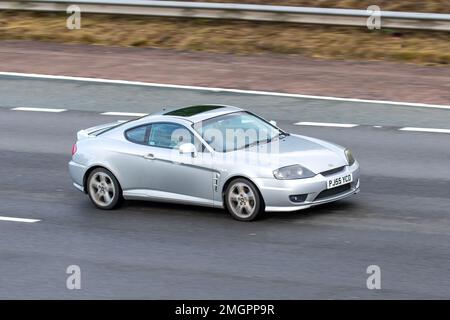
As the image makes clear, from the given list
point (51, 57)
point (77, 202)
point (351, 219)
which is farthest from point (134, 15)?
point (351, 219)

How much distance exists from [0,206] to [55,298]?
13.6 ft

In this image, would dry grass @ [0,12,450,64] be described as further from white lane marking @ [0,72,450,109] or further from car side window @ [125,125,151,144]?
car side window @ [125,125,151,144]

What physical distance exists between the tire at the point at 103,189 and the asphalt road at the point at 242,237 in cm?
17

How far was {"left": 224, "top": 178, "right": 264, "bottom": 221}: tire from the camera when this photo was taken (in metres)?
14.0

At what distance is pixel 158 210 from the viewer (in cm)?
1518

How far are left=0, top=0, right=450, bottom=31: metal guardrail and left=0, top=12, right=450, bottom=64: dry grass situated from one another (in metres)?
0.25

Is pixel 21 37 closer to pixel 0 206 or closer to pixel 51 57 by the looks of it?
pixel 51 57

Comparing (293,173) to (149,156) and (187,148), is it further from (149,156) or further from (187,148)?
(149,156)

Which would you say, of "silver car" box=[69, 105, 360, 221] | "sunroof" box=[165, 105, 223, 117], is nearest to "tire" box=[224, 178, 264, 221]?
"silver car" box=[69, 105, 360, 221]

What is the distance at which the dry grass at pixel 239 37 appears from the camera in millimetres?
23234

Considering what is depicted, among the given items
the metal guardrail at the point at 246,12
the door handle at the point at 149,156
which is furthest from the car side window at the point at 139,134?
the metal guardrail at the point at 246,12

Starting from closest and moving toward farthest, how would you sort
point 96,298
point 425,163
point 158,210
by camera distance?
point 96,298 < point 158,210 < point 425,163

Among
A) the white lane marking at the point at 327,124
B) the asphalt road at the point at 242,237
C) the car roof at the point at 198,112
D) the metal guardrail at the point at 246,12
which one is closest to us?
the asphalt road at the point at 242,237

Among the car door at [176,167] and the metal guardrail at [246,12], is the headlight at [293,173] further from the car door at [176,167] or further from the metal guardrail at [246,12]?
the metal guardrail at [246,12]
